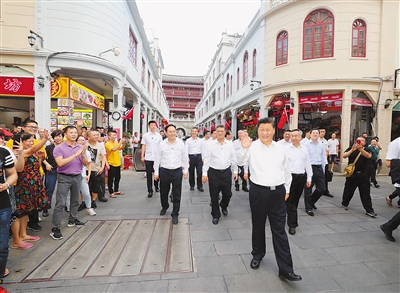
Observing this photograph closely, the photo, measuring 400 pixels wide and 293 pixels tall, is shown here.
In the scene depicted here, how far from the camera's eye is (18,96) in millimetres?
8570

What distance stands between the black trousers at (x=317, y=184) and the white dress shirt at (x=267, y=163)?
247cm

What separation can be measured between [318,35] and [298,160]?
877cm

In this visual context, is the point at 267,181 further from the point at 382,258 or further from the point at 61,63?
the point at 61,63

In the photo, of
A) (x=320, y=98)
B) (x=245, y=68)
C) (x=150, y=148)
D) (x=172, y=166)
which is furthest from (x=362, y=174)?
(x=245, y=68)

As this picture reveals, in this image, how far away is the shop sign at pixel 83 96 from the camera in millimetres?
9250

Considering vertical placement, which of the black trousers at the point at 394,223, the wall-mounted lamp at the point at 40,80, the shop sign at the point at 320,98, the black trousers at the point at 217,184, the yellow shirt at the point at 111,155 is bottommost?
the black trousers at the point at 394,223

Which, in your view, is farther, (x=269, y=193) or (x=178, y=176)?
(x=178, y=176)

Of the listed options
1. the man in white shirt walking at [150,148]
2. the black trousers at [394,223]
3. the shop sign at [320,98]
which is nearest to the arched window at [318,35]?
the shop sign at [320,98]

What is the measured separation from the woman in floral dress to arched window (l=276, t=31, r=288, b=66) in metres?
10.9

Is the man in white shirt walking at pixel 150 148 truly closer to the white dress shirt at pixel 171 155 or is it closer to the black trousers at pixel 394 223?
the white dress shirt at pixel 171 155

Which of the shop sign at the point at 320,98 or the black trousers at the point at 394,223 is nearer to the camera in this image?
the black trousers at the point at 394,223

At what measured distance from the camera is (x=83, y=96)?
10.3 meters

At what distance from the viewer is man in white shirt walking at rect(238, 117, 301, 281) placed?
2.46 meters

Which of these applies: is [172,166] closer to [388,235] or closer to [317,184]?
[317,184]
